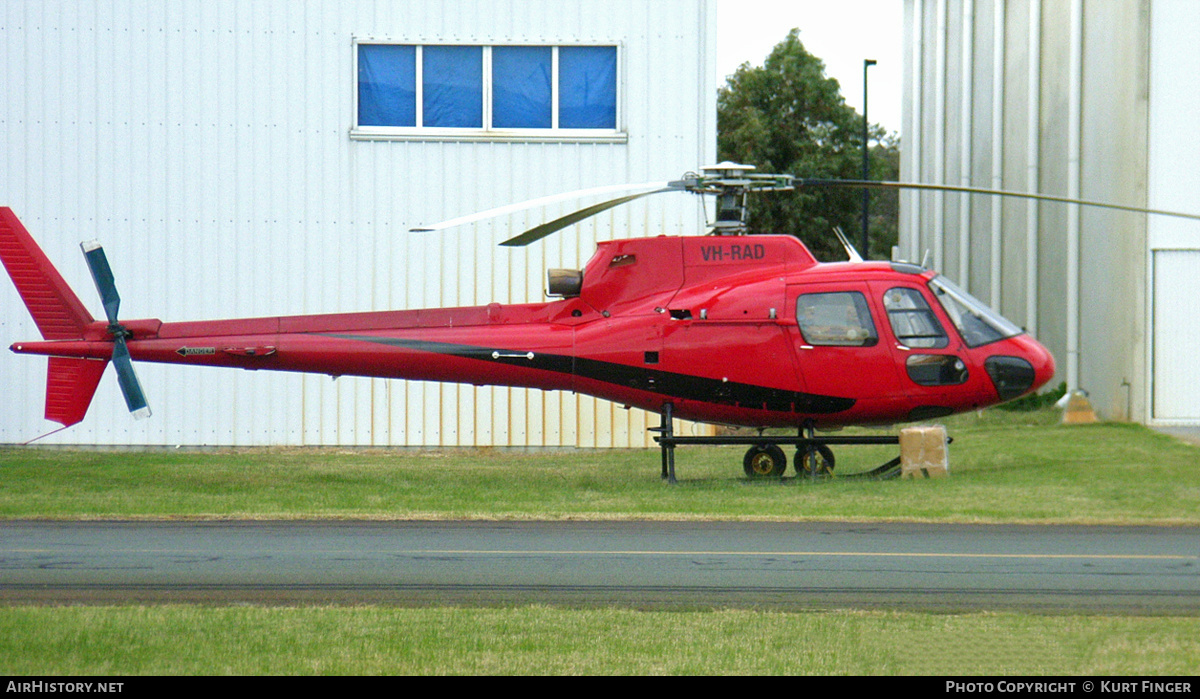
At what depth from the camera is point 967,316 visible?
14.4 m

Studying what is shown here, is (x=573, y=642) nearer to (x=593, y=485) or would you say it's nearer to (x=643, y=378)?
→ (x=593, y=485)

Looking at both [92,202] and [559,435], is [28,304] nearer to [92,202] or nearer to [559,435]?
[92,202]

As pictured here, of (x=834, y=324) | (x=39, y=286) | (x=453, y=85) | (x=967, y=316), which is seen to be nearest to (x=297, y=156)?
(x=453, y=85)

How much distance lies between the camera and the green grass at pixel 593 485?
1191 centimetres

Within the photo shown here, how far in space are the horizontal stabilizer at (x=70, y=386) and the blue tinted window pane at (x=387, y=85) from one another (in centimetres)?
662

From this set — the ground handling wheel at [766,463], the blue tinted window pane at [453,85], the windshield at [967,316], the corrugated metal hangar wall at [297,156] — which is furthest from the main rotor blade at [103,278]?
the windshield at [967,316]

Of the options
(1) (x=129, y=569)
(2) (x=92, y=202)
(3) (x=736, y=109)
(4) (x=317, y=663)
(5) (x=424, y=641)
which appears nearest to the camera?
(4) (x=317, y=663)

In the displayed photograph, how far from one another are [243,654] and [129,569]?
3093mm

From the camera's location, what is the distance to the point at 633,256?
48.3 feet

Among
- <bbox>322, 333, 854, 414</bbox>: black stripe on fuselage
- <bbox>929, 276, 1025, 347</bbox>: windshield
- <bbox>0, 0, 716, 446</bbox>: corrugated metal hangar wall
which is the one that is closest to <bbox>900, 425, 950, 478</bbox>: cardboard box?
<bbox>322, 333, 854, 414</bbox>: black stripe on fuselage

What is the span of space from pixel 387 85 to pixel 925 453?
1020 centimetres

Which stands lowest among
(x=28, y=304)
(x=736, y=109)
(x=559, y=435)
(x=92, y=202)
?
(x=559, y=435)

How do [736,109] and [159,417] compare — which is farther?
[736,109]

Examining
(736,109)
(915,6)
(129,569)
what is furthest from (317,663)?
(736,109)
